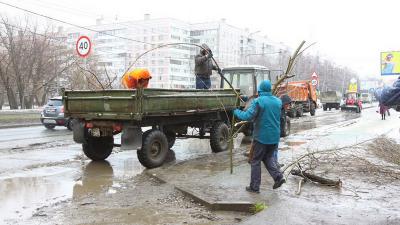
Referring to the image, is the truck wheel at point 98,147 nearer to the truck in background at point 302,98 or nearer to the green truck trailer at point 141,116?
the green truck trailer at point 141,116

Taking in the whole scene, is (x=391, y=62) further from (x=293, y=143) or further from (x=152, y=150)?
(x=152, y=150)

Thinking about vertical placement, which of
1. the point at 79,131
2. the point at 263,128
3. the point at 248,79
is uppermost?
the point at 248,79

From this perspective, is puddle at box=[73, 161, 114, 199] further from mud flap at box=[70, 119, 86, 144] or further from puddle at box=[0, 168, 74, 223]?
mud flap at box=[70, 119, 86, 144]

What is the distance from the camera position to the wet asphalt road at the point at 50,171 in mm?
7152

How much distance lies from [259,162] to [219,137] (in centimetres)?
482

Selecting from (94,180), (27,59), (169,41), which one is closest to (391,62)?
(27,59)

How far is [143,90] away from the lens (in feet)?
30.2

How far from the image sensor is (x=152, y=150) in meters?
9.95

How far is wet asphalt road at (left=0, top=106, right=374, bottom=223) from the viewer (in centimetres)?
715

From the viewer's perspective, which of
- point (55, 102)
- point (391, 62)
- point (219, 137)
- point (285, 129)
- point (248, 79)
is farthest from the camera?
point (391, 62)

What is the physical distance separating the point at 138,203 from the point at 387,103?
3.75 meters

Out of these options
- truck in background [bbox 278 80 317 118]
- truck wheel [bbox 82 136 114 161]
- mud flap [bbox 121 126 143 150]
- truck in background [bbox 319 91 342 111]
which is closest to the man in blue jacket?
mud flap [bbox 121 126 143 150]

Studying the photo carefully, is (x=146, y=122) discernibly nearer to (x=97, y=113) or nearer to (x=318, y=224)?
(x=97, y=113)

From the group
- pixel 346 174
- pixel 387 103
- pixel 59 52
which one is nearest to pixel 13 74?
pixel 59 52
